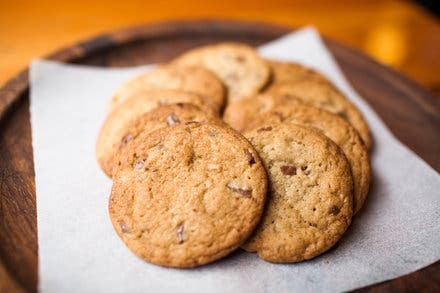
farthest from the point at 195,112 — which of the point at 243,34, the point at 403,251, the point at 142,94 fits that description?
the point at 243,34

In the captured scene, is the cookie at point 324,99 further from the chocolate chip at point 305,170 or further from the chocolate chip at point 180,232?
the chocolate chip at point 180,232

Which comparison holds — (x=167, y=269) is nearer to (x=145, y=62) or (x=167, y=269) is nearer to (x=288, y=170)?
(x=288, y=170)

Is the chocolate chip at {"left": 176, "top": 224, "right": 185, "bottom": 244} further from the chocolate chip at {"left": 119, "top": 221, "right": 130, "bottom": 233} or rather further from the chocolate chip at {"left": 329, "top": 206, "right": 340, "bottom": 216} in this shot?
the chocolate chip at {"left": 329, "top": 206, "right": 340, "bottom": 216}

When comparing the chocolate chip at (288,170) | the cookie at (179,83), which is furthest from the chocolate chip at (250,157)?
the cookie at (179,83)

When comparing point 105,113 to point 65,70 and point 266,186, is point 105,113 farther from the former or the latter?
point 266,186

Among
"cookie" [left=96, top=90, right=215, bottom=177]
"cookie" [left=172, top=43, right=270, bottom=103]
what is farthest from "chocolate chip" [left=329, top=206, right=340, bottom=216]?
"cookie" [left=172, top=43, right=270, bottom=103]
